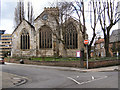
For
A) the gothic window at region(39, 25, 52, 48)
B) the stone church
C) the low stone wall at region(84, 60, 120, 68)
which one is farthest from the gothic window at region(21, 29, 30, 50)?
the low stone wall at region(84, 60, 120, 68)

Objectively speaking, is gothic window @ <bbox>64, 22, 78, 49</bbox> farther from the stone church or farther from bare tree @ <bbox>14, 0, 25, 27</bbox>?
bare tree @ <bbox>14, 0, 25, 27</bbox>

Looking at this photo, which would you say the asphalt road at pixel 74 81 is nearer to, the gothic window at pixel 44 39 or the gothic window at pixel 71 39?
the gothic window at pixel 71 39

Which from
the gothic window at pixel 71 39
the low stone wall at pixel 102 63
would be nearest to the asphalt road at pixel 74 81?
the low stone wall at pixel 102 63

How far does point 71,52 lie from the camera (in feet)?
145

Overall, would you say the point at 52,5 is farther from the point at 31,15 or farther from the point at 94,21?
the point at 31,15

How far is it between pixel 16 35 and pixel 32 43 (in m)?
5.87

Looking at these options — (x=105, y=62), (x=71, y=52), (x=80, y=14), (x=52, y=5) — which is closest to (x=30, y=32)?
(x=71, y=52)

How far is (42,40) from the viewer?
152 ft

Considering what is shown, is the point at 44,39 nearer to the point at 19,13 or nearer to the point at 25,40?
the point at 25,40

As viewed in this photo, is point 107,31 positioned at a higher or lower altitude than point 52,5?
lower

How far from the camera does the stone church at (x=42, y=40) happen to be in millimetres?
43969

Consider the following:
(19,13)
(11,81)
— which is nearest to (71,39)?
(19,13)

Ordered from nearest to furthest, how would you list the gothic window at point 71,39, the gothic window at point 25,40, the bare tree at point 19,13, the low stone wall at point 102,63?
the low stone wall at point 102,63 < the gothic window at point 71,39 < the gothic window at point 25,40 < the bare tree at point 19,13

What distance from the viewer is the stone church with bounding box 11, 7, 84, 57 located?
43969mm
